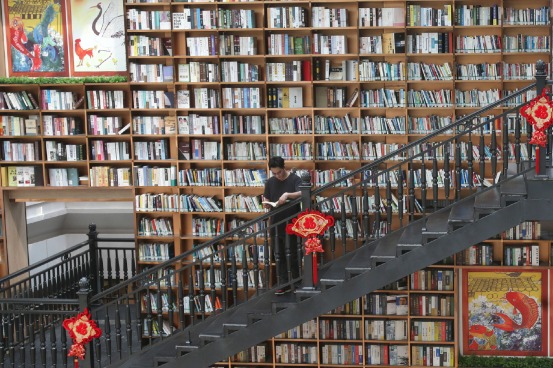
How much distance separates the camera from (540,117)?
22.8ft

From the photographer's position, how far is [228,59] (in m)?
9.29

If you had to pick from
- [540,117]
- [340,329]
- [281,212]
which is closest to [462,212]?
[540,117]

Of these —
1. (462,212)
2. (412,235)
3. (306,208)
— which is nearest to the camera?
(306,208)

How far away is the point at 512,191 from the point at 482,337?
3027mm

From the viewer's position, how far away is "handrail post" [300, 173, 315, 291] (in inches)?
277

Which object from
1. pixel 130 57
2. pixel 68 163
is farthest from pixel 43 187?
pixel 130 57

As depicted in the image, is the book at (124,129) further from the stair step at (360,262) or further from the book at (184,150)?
the stair step at (360,262)

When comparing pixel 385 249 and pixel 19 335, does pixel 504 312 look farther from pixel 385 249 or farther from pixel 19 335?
pixel 19 335

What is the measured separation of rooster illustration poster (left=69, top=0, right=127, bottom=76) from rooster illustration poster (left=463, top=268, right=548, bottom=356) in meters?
4.40

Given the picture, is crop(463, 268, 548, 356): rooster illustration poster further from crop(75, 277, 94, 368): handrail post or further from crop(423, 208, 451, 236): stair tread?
crop(75, 277, 94, 368): handrail post

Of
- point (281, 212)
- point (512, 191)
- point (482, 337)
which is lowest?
point (482, 337)

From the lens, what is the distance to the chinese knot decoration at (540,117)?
692 centimetres

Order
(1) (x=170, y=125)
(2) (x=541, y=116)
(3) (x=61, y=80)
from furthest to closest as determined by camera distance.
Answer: (3) (x=61, y=80) → (1) (x=170, y=125) → (2) (x=541, y=116)

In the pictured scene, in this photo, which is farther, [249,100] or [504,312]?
[504,312]
